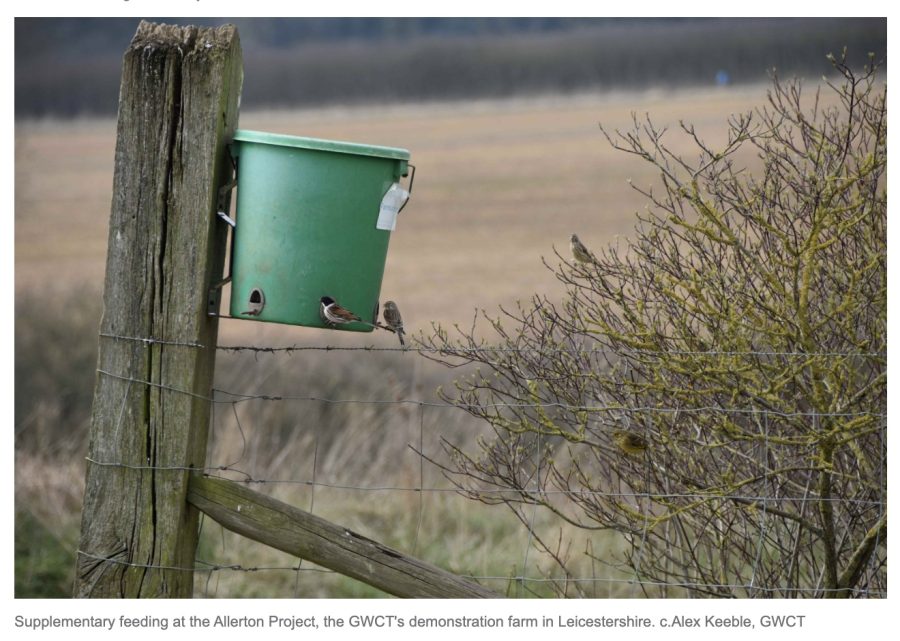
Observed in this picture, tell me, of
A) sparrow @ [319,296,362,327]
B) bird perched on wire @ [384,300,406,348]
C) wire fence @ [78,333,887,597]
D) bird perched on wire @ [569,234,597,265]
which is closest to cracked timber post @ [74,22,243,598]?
sparrow @ [319,296,362,327]

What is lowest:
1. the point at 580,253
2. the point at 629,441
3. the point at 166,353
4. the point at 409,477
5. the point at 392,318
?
the point at 409,477

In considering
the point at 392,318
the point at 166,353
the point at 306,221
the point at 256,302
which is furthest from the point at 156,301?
the point at 392,318

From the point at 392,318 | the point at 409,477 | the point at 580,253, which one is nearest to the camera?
the point at 392,318

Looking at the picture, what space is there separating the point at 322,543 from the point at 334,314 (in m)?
0.68

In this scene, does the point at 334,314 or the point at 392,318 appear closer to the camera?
the point at 334,314

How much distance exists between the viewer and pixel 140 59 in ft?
9.76

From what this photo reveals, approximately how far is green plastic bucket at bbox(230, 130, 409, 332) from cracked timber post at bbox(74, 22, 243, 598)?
0.37 ft

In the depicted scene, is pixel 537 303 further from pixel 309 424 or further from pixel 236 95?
pixel 309 424

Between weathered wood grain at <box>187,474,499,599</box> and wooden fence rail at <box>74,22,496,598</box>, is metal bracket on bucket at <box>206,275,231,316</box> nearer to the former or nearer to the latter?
wooden fence rail at <box>74,22,496,598</box>

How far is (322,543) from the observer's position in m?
2.97

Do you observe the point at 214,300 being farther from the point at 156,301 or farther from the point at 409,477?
the point at 409,477

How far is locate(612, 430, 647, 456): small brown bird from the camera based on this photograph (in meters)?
3.47

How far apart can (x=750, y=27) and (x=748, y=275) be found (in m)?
21.3
